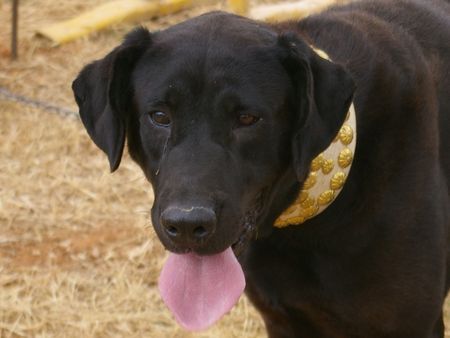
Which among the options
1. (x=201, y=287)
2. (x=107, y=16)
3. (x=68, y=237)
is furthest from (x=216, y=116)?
(x=107, y=16)

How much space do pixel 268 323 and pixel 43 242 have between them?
196 centimetres

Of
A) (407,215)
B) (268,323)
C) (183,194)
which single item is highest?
(183,194)

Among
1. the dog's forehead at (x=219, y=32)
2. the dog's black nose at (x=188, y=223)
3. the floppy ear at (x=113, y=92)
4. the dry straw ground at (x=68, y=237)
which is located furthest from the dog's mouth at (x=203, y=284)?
the dry straw ground at (x=68, y=237)

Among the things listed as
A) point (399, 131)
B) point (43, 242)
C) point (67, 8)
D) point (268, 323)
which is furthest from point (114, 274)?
point (67, 8)

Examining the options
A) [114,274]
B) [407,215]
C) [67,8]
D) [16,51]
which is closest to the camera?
[407,215]

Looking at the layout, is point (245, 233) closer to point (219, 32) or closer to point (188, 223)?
point (188, 223)

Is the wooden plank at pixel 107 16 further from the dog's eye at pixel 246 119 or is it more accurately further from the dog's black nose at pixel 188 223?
the dog's black nose at pixel 188 223

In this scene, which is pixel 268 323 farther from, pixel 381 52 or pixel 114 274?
pixel 114 274

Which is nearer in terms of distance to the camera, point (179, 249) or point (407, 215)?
point (179, 249)

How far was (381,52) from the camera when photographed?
333 cm

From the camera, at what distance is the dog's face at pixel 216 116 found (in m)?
2.84

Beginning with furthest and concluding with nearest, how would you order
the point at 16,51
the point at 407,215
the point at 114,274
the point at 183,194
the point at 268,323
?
the point at 16,51 < the point at 114,274 < the point at 268,323 < the point at 407,215 < the point at 183,194

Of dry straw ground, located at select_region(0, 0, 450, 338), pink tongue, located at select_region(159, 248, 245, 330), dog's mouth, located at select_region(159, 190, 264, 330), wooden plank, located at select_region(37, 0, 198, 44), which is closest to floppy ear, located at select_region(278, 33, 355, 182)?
dog's mouth, located at select_region(159, 190, 264, 330)

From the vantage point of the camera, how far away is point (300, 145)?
3012 mm
